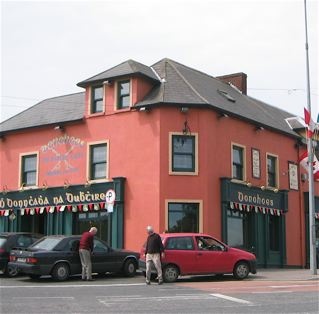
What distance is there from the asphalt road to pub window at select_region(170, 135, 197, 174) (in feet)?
22.0

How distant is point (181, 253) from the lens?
18.9 m

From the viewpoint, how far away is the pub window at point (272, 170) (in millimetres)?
29219

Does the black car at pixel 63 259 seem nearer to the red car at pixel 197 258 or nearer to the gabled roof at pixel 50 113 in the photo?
the red car at pixel 197 258

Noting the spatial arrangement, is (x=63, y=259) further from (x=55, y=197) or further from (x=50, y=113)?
(x=50, y=113)

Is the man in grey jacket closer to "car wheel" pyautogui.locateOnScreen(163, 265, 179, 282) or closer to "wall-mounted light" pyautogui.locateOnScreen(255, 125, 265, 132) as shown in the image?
"car wheel" pyautogui.locateOnScreen(163, 265, 179, 282)

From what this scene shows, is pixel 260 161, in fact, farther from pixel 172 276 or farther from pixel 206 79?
pixel 172 276

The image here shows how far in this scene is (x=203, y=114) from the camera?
988 inches

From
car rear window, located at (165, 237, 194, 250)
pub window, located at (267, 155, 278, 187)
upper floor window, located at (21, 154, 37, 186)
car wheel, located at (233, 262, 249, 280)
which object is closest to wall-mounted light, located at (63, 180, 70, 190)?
upper floor window, located at (21, 154, 37, 186)

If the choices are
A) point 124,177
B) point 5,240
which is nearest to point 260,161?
point 124,177

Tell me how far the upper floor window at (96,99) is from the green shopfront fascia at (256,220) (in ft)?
22.3

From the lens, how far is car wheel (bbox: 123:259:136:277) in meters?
20.3

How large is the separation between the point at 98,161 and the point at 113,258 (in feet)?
24.7

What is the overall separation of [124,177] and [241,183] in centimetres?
548

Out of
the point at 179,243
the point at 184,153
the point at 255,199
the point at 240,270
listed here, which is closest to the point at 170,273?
the point at 179,243
